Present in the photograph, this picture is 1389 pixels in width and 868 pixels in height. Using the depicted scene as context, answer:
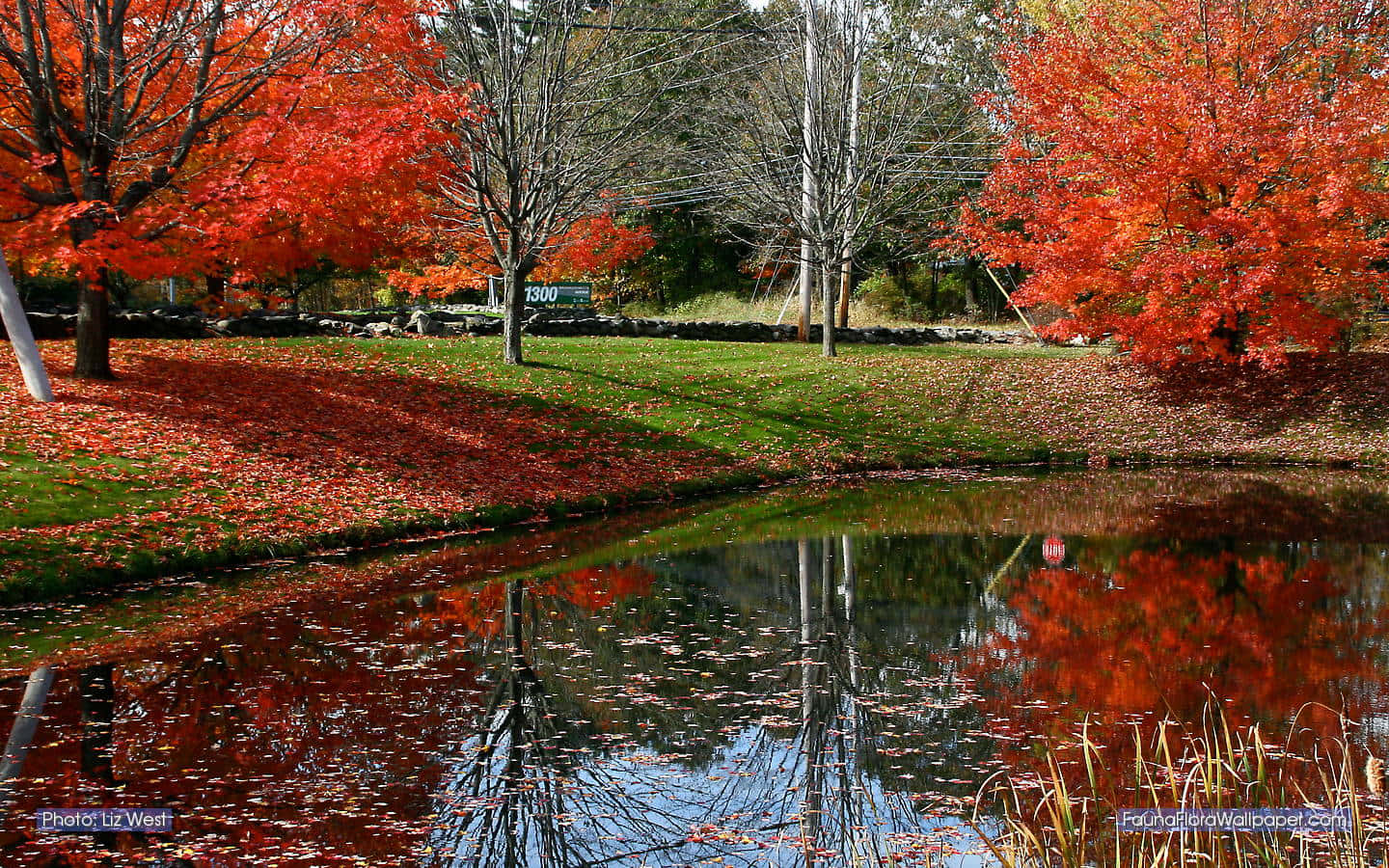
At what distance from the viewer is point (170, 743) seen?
20.5 ft

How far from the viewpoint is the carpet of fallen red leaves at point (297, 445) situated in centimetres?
1212

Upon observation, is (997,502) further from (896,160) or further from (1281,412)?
(896,160)

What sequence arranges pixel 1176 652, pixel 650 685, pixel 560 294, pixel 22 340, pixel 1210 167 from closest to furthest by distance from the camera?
pixel 650 685 → pixel 1176 652 → pixel 22 340 → pixel 1210 167 → pixel 560 294

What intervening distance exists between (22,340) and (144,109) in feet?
13.7

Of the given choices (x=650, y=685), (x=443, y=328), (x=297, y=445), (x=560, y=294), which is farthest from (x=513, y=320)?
(x=650, y=685)

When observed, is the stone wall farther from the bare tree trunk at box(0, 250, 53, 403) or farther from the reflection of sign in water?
the bare tree trunk at box(0, 250, 53, 403)

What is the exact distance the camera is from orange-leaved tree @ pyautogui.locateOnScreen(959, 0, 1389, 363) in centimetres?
2028

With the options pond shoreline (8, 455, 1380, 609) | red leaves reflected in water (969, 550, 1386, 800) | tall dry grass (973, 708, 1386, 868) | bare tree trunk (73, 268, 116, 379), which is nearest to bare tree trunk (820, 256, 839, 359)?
pond shoreline (8, 455, 1380, 609)

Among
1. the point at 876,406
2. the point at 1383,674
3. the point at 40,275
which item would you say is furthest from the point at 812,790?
the point at 40,275

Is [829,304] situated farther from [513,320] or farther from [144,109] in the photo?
[144,109]

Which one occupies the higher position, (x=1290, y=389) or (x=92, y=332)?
(x=92, y=332)

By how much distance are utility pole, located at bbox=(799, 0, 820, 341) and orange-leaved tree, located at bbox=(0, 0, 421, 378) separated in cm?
1098

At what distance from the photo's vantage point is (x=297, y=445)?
1436cm

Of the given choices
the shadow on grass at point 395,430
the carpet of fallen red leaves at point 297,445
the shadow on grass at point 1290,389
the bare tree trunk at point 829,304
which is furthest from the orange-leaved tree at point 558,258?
the shadow on grass at point 1290,389
